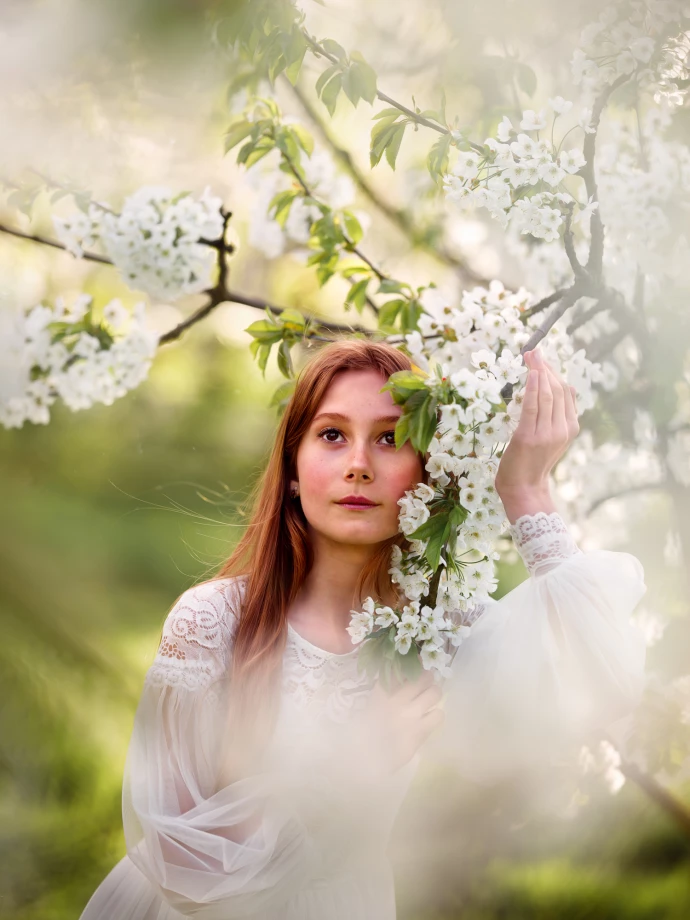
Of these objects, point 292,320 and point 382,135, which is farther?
point 292,320

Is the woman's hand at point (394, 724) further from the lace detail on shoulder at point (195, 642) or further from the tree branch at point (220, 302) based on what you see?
the tree branch at point (220, 302)

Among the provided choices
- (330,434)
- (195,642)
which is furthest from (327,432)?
(195,642)

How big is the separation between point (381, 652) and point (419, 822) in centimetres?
40

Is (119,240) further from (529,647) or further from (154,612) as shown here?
(529,647)

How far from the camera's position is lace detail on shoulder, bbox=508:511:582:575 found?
0.78 metres

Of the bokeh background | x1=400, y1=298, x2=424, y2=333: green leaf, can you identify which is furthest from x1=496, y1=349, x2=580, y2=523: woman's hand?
the bokeh background

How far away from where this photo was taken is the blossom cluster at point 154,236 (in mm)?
976

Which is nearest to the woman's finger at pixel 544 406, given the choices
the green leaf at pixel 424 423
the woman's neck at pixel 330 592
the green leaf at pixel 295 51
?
the green leaf at pixel 424 423

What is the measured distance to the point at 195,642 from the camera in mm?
821

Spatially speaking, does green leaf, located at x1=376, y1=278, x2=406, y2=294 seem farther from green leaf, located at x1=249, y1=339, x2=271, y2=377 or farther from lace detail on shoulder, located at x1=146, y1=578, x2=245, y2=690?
lace detail on shoulder, located at x1=146, y1=578, x2=245, y2=690

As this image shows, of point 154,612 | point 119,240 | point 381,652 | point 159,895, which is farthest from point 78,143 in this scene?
point 159,895

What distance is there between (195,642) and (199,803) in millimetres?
155

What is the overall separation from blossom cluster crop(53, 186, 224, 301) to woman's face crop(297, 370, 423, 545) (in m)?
0.31

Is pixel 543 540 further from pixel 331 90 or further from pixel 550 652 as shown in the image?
pixel 331 90
